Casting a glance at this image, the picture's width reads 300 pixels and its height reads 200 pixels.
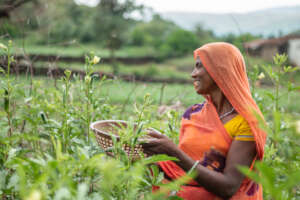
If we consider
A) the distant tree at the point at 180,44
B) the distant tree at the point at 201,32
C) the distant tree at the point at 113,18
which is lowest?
the distant tree at the point at 180,44

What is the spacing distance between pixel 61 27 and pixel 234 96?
30539 mm

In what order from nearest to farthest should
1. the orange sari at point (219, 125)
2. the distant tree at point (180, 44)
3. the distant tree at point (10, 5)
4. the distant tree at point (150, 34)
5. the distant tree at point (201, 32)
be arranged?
the orange sari at point (219, 125) → the distant tree at point (10, 5) → the distant tree at point (180, 44) → the distant tree at point (150, 34) → the distant tree at point (201, 32)

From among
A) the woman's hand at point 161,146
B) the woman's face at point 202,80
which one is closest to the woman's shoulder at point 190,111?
the woman's face at point 202,80

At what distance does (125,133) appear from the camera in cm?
102

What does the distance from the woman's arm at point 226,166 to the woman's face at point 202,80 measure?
0.33 m

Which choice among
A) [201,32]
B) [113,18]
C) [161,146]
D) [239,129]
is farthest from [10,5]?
[201,32]

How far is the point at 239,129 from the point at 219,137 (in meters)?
0.10

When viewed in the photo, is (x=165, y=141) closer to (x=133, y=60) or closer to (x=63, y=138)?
(x=63, y=138)

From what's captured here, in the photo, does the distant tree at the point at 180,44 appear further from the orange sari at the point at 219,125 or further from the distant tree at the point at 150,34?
the orange sari at the point at 219,125

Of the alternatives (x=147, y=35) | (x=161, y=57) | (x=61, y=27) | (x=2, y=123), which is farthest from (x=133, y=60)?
(x=2, y=123)

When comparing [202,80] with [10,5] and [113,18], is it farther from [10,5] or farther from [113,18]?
[113,18]

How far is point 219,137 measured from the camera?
1.45 m

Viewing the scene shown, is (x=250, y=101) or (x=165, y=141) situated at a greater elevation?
(x=250, y=101)

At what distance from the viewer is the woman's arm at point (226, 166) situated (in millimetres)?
1314
